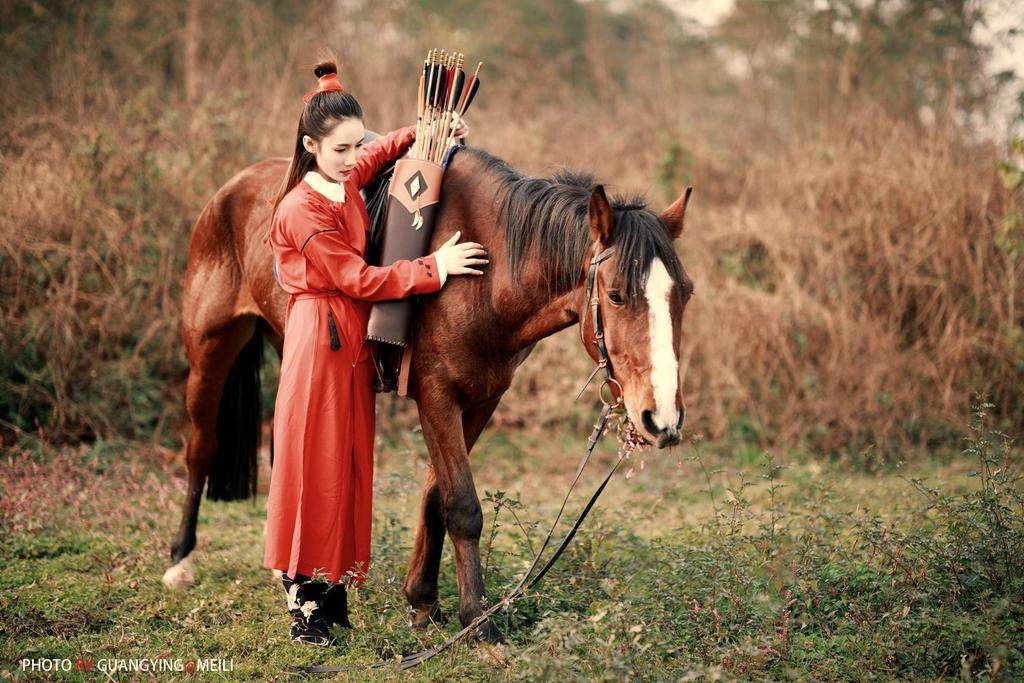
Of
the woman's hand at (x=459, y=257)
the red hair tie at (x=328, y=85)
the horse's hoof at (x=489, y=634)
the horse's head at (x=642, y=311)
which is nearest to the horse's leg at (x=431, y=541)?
the horse's hoof at (x=489, y=634)

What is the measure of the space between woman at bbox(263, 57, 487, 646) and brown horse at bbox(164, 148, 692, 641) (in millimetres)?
177

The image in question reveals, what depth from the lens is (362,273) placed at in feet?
10.8

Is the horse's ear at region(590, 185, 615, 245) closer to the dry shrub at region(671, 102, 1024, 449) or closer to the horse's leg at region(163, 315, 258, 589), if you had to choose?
the horse's leg at region(163, 315, 258, 589)

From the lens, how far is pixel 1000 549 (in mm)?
3359

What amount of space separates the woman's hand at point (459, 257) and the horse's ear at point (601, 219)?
1.74 feet

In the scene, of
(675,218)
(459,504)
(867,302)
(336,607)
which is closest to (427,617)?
(336,607)

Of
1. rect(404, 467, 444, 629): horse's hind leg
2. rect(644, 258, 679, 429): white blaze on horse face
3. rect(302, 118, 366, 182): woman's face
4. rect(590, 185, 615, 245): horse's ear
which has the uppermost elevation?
rect(302, 118, 366, 182): woman's face

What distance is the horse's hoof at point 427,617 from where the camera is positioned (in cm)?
361

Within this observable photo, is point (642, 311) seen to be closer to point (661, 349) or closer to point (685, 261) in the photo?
point (661, 349)

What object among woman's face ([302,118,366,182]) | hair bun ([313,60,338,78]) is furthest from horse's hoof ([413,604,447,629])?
hair bun ([313,60,338,78])

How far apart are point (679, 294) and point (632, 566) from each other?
1549mm

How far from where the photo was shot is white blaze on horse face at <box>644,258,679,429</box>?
2.79 m

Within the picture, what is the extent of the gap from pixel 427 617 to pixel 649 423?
1.44m

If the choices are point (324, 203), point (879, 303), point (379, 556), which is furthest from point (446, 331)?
point (879, 303)
